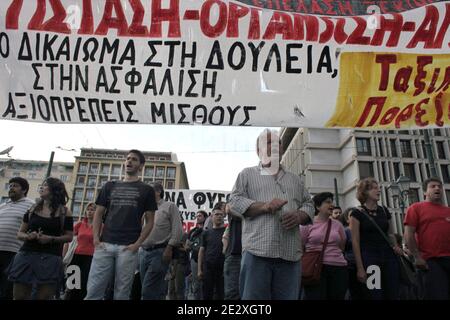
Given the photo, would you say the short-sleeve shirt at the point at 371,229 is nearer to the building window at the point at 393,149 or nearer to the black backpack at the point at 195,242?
the black backpack at the point at 195,242

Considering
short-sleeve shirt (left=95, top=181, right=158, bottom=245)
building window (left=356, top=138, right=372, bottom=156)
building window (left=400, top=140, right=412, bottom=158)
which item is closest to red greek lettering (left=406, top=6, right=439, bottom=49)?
short-sleeve shirt (left=95, top=181, right=158, bottom=245)

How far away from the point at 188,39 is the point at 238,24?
20.0 inches

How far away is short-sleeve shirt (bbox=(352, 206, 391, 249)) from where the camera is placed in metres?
4.08

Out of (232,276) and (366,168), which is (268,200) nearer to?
(232,276)

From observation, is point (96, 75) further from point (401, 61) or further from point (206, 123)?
point (401, 61)

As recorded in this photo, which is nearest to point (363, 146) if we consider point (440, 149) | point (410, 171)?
point (410, 171)

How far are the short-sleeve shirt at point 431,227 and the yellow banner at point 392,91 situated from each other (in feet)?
3.74

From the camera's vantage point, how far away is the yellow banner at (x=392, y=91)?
3.38 metres

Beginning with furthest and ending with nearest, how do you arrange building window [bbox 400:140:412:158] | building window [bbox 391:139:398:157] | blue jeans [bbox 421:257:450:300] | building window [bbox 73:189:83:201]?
building window [bbox 73:189:83:201], building window [bbox 400:140:412:158], building window [bbox 391:139:398:157], blue jeans [bbox 421:257:450:300]

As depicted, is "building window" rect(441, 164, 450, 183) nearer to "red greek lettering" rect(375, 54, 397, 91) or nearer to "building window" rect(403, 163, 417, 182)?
"building window" rect(403, 163, 417, 182)
